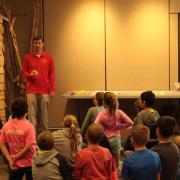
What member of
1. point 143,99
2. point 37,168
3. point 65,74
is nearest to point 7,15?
point 65,74

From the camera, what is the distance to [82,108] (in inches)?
282

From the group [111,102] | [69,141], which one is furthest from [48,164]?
[111,102]

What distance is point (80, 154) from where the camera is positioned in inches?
116

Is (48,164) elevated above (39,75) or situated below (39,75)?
below

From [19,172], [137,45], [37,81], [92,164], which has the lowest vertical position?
[19,172]

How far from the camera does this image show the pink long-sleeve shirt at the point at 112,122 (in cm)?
409

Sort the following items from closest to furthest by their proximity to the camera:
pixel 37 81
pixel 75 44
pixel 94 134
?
pixel 94 134 < pixel 37 81 < pixel 75 44

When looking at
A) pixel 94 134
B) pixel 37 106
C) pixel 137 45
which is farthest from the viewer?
pixel 137 45

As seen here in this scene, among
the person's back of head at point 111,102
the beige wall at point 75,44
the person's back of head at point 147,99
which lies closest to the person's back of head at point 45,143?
the person's back of head at point 111,102

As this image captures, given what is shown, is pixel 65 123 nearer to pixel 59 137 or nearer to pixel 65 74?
pixel 59 137

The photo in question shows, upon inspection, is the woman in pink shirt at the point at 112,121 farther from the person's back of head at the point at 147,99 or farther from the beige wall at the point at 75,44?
the beige wall at the point at 75,44

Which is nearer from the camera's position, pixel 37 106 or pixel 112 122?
→ pixel 112 122

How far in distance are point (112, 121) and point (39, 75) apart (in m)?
2.38

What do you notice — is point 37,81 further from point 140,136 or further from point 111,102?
point 140,136
